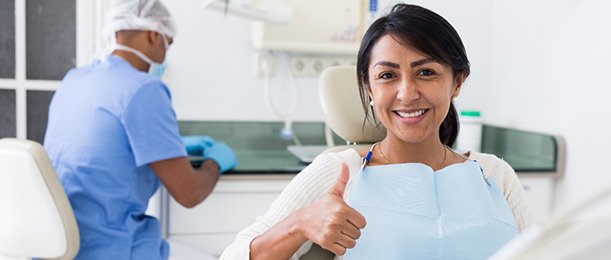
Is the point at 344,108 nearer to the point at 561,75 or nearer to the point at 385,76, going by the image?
the point at 385,76

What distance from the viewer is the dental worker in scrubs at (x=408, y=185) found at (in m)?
1.09

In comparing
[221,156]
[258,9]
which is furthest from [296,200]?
[258,9]

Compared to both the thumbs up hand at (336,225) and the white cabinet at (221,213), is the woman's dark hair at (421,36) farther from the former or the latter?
the white cabinet at (221,213)

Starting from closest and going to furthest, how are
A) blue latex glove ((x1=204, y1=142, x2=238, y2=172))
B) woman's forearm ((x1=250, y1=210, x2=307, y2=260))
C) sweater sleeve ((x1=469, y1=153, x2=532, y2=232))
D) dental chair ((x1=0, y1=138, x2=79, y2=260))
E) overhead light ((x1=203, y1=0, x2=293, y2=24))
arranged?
woman's forearm ((x1=250, y1=210, x2=307, y2=260)) → sweater sleeve ((x1=469, y1=153, x2=532, y2=232)) → dental chair ((x1=0, y1=138, x2=79, y2=260)) → blue latex glove ((x1=204, y1=142, x2=238, y2=172)) → overhead light ((x1=203, y1=0, x2=293, y2=24))

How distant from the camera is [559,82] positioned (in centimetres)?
211

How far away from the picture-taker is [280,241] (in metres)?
1.05

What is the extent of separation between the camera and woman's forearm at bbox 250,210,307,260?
1033 mm

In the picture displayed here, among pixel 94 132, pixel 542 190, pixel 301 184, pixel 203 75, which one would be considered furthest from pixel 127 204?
pixel 542 190

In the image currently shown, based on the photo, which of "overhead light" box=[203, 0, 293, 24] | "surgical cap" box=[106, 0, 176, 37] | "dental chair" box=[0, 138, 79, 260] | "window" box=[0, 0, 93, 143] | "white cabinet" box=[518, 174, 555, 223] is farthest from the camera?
"window" box=[0, 0, 93, 143]

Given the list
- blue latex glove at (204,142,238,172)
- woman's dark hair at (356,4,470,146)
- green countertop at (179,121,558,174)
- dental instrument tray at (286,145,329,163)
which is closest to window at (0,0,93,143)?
green countertop at (179,121,558,174)

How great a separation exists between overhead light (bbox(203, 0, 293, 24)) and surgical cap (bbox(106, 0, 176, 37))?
0.24 meters

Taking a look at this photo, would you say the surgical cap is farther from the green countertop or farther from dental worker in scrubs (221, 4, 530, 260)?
dental worker in scrubs (221, 4, 530, 260)

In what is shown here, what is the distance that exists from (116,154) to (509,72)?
1.59m

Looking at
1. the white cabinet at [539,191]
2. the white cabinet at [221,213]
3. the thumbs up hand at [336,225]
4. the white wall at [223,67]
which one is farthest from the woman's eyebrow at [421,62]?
the white wall at [223,67]
